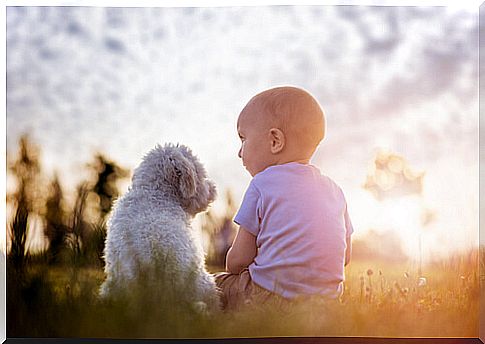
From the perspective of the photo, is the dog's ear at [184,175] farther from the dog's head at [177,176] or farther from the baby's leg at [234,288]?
the baby's leg at [234,288]

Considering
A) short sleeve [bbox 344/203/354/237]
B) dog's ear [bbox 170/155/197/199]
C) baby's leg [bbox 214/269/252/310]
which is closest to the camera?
dog's ear [bbox 170/155/197/199]

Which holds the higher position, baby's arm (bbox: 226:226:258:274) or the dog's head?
the dog's head

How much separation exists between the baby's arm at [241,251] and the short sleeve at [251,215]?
0.03 metres

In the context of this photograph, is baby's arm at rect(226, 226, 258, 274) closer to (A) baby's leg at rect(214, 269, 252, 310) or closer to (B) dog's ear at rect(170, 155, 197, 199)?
(A) baby's leg at rect(214, 269, 252, 310)

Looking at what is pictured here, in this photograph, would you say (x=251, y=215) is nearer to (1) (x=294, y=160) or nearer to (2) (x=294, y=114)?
(1) (x=294, y=160)

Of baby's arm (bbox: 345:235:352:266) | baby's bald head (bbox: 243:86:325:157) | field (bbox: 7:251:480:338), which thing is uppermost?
baby's bald head (bbox: 243:86:325:157)

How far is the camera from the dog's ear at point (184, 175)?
13.5 feet

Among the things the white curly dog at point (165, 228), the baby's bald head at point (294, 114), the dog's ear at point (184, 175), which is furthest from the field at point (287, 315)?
the baby's bald head at point (294, 114)

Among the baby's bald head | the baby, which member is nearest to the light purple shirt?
the baby

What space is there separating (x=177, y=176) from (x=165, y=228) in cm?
28

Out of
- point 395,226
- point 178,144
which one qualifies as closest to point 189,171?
point 178,144

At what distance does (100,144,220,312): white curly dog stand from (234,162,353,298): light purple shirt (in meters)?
0.26

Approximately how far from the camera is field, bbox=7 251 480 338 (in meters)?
4.36

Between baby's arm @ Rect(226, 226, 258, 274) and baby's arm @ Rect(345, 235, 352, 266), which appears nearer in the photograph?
baby's arm @ Rect(226, 226, 258, 274)
